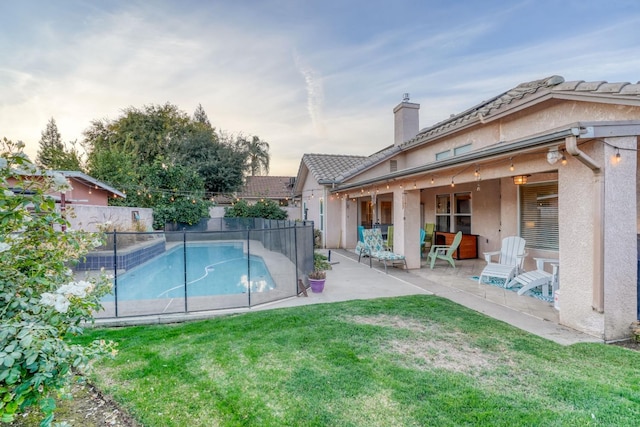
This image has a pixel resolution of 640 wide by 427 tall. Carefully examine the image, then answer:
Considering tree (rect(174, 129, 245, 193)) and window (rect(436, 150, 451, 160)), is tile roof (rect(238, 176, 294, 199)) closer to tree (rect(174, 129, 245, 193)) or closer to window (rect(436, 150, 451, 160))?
tree (rect(174, 129, 245, 193))

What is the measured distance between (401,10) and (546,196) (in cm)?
741

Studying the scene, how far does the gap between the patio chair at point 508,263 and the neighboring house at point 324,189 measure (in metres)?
8.23

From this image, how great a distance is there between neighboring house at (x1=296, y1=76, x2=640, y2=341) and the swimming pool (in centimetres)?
516

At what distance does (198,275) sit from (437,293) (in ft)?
29.8

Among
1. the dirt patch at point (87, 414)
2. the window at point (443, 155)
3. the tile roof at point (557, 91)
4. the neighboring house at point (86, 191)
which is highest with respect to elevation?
the tile roof at point (557, 91)

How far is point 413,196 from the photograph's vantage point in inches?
399

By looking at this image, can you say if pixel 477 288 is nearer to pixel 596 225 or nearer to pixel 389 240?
pixel 596 225

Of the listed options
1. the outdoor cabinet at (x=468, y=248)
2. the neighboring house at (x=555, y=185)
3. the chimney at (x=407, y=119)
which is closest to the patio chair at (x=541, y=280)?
the neighboring house at (x=555, y=185)

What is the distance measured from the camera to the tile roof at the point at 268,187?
102 feet

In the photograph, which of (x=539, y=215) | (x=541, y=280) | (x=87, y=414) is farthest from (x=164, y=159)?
(x=541, y=280)

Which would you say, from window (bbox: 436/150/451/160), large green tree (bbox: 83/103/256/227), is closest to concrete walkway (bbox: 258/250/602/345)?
window (bbox: 436/150/451/160)

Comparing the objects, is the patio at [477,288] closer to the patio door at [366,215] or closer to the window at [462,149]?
the window at [462,149]

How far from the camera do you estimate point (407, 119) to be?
14305 mm

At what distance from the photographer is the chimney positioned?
14.2 metres
